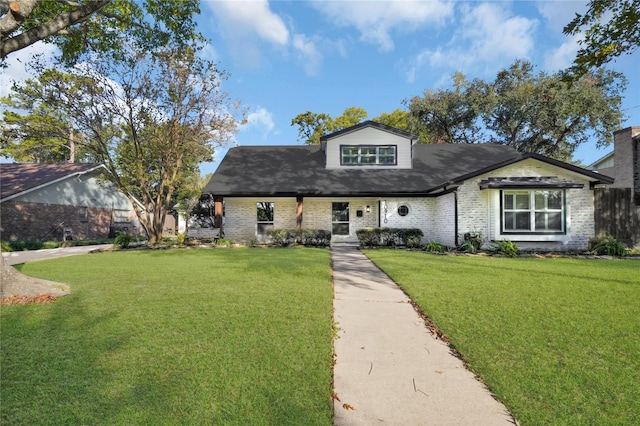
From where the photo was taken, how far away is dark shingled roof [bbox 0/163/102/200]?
18812mm

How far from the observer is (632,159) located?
18.7 metres

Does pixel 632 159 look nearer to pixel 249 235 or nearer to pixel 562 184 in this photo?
pixel 562 184

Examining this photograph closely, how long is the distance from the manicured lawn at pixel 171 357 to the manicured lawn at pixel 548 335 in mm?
1577

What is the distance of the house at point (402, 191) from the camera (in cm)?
1273

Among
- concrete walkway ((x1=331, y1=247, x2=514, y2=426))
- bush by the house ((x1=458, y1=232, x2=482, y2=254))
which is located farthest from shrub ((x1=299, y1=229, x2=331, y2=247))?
concrete walkway ((x1=331, y1=247, x2=514, y2=426))

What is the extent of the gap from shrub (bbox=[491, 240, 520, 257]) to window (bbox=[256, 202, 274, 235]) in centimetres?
1067

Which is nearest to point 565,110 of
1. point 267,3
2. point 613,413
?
point 267,3

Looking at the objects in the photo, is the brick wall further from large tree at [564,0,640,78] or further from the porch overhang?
large tree at [564,0,640,78]

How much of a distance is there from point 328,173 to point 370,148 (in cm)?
280

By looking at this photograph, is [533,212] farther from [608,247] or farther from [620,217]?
[620,217]

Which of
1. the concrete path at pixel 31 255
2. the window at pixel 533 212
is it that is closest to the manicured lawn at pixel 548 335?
the window at pixel 533 212

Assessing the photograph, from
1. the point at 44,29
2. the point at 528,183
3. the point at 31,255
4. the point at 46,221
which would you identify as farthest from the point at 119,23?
the point at 46,221

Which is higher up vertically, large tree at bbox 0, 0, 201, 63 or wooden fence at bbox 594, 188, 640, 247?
large tree at bbox 0, 0, 201, 63

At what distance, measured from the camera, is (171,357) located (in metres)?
3.23
